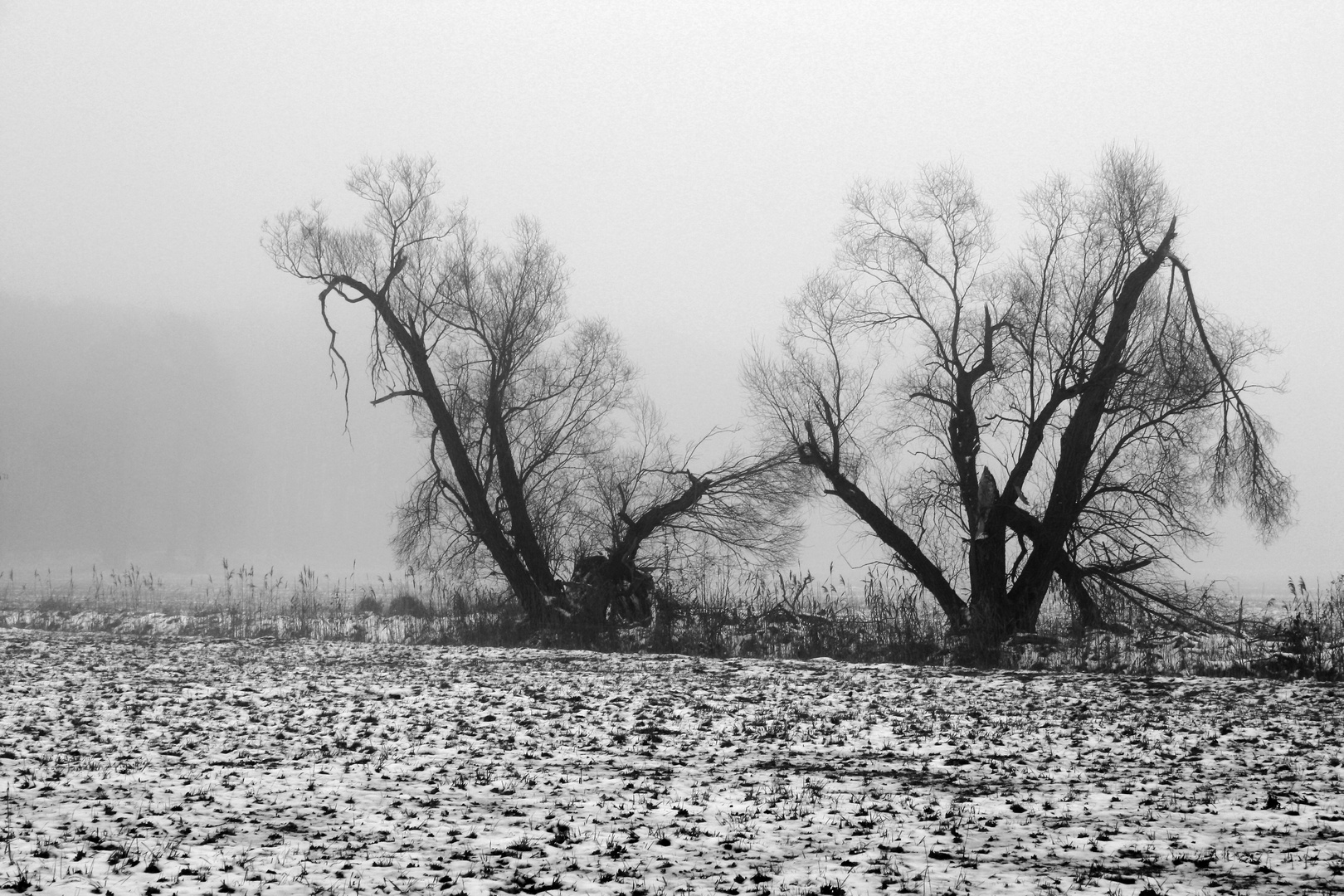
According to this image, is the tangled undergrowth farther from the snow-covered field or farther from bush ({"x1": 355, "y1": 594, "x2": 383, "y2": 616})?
the snow-covered field

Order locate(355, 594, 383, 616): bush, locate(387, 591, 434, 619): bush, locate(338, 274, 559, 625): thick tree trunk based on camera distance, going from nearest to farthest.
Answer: locate(338, 274, 559, 625): thick tree trunk < locate(387, 591, 434, 619): bush < locate(355, 594, 383, 616): bush

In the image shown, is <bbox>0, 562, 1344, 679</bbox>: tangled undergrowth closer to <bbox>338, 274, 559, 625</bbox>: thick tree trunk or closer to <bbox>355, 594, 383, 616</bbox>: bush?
<bbox>338, 274, 559, 625</bbox>: thick tree trunk

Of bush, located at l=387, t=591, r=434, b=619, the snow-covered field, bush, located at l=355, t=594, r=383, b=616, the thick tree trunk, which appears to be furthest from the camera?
bush, located at l=355, t=594, r=383, b=616

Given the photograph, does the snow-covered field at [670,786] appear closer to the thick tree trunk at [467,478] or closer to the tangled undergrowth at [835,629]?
the tangled undergrowth at [835,629]

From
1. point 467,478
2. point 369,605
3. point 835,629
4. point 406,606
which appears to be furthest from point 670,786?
point 369,605

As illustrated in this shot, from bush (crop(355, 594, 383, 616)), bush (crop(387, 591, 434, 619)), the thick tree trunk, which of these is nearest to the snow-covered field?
the thick tree trunk

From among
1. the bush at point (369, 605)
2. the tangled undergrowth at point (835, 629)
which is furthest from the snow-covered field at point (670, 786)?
the bush at point (369, 605)

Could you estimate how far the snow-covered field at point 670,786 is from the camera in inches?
211

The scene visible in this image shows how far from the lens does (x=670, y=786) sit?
7.56 metres

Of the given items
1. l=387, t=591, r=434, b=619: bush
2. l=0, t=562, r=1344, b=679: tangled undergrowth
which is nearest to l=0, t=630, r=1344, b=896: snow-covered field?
l=0, t=562, r=1344, b=679: tangled undergrowth

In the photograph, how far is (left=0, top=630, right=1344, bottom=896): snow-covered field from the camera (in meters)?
5.35

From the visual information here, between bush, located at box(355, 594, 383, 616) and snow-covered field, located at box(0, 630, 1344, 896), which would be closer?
snow-covered field, located at box(0, 630, 1344, 896)

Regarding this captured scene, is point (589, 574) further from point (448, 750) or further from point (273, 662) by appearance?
point (448, 750)

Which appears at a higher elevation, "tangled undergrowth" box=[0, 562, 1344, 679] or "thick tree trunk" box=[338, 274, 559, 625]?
"thick tree trunk" box=[338, 274, 559, 625]
